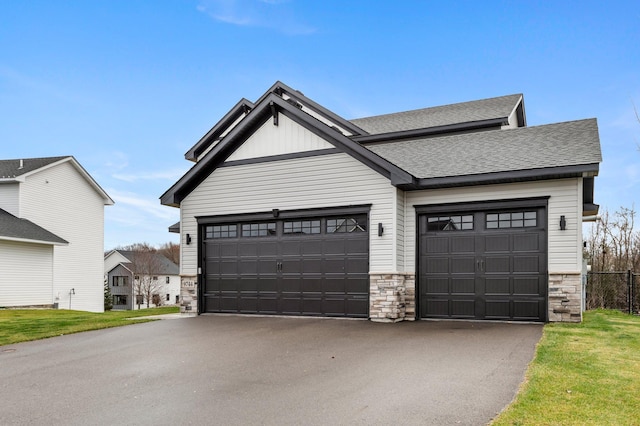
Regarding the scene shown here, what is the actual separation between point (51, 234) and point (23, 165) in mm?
4323

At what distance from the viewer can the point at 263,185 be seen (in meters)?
14.0

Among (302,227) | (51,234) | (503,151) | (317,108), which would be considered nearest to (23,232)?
(51,234)

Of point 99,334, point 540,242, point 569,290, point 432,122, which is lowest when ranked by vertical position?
point 99,334

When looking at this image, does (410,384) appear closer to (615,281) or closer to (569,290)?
(569,290)

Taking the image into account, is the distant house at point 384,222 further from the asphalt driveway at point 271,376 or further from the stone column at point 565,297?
the asphalt driveway at point 271,376

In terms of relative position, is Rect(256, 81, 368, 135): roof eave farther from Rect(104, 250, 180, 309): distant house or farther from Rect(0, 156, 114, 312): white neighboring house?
Rect(104, 250, 180, 309): distant house

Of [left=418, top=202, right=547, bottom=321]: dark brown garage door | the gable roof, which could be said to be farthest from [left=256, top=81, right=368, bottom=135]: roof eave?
[left=418, top=202, right=547, bottom=321]: dark brown garage door

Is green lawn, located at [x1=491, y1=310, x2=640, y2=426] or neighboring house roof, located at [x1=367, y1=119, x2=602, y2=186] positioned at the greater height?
neighboring house roof, located at [x1=367, y1=119, x2=602, y2=186]

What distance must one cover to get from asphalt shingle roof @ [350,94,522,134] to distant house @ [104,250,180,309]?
39.4 m

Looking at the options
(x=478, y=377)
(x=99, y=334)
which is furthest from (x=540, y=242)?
(x=99, y=334)

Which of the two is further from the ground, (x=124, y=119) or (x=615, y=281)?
(x=124, y=119)

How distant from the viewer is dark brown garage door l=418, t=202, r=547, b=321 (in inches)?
452

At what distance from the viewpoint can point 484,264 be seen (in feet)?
39.0

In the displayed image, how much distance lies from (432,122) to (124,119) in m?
12.3
